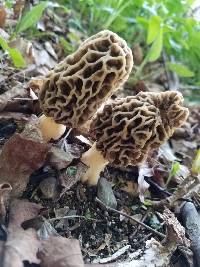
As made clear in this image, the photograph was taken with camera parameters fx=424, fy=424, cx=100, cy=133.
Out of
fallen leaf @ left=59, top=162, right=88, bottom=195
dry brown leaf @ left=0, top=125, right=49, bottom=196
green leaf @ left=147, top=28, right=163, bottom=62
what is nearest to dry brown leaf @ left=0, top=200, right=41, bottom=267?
dry brown leaf @ left=0, top=125, right=49, bottom=196

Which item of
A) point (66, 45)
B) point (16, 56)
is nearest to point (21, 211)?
point (16, 56)

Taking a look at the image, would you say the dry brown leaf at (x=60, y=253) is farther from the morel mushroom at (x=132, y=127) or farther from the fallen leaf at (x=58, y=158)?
the morel mushroom at (x=132, y=127)

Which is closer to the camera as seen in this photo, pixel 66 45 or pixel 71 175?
pixel 71 175

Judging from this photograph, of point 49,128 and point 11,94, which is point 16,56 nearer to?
point 11,94

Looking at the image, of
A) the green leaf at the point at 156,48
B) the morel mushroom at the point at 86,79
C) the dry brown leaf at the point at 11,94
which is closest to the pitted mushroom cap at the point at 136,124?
the morel mushroom at the point at 86,79

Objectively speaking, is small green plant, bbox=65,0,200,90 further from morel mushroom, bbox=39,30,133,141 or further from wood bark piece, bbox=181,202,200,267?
wood bark piece, bbox=181,202,200,267

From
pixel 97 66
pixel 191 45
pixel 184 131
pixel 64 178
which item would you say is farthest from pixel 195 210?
pixel 191 45
